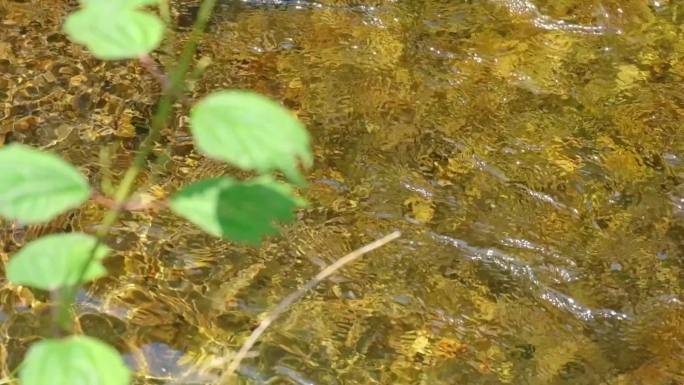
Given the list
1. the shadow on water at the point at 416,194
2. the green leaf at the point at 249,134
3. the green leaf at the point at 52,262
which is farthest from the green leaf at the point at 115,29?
the shadow on water at the point at 416,194

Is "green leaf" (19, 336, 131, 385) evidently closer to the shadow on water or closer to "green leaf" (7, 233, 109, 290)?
"green leaf" (7, 233, 109, 290)

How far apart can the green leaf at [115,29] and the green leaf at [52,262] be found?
210 millimetres

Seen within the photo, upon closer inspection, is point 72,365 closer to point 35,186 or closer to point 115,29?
point 35,186

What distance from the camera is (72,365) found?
2.31 ft

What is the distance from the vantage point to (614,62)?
3.23 m

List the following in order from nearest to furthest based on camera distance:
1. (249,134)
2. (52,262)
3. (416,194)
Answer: (249,134) → (52,262) → (416,194)

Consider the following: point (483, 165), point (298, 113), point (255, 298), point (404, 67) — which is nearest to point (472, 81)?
point (404, 67)

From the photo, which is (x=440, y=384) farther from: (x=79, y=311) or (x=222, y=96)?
(x=222, y=96)

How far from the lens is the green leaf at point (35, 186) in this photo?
0.71m

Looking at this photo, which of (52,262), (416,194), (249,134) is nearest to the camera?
(249,134)

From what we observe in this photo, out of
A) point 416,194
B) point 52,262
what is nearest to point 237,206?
point 52,262

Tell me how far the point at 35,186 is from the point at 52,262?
0.13m

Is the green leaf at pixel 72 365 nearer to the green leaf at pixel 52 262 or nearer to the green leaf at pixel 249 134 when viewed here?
the green leaf at pixel 52 262

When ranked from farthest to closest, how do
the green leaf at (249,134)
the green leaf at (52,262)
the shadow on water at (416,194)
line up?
1. the shadow on water at (416,194)
2. the green leaf at (52,262)
3. the green leaf at (249,134)
